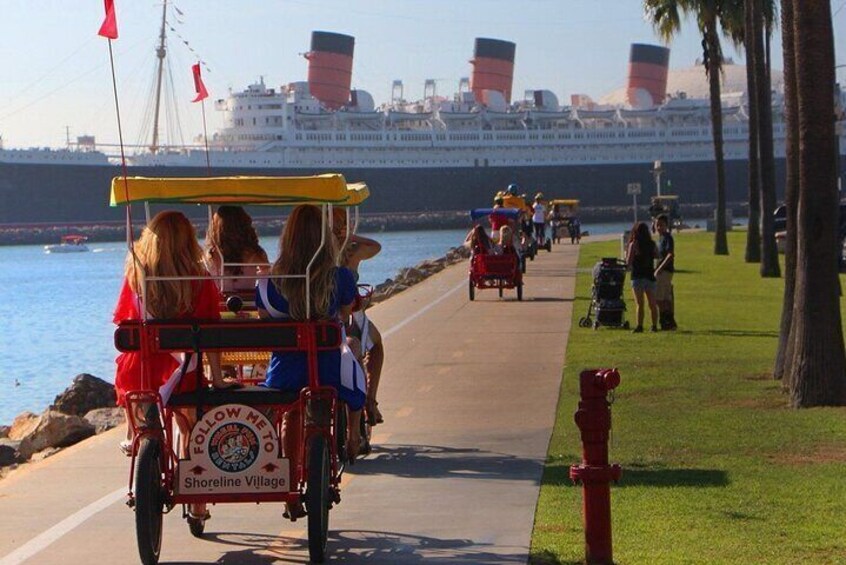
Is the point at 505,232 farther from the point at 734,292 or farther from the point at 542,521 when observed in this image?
the point at 542,521

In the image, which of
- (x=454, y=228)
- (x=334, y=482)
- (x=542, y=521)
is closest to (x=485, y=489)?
(x=542, y=521)

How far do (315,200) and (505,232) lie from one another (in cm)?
1920

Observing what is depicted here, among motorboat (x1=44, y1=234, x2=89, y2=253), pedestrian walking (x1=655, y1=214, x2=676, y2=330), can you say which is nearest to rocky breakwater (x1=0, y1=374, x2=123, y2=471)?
pedestrian walking (x1=655, y1=214, x2=676, y2=330)

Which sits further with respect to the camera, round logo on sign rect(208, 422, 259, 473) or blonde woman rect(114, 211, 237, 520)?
blonde woman rect(114, 211, 237, 520)

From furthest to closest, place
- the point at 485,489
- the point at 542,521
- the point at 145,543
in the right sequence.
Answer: the point at 485,489 → the point at 542,521 → the point at 145,543

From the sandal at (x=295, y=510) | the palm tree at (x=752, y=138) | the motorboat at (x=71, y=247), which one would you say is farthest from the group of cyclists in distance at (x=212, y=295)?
the motorboat at (x=71, y=247)

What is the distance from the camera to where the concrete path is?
745 cm

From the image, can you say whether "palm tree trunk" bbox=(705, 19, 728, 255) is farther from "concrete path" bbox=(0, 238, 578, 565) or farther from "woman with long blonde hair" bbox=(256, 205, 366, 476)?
"woman with long blonde hair" bbox=(256, 205, 366, 476)

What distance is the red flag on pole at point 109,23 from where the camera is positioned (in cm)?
796

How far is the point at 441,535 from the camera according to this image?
770cm

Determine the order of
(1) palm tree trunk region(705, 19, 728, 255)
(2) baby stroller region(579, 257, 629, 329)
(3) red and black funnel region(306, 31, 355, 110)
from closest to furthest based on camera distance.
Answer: (2) baby stroller region(579, 257, 629, 329) → (1) palm tree trunk region(705, 19, 728, 255) → (3) red and black funnel region(306, 31, 355, 110)

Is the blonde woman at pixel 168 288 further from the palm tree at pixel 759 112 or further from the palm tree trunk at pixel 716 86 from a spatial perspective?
the palm tree trunk at pixel 716 86

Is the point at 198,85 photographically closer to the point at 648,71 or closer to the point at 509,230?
the point at 509,230

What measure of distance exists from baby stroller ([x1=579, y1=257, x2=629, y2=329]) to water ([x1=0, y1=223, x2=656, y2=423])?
7.34 meters
